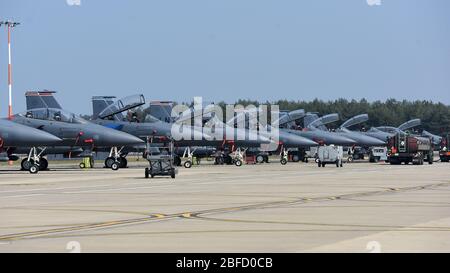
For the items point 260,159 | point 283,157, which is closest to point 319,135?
point 260,159

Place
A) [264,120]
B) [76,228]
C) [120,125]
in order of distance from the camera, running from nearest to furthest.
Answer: [76,228]
[120,125]
[264,120]

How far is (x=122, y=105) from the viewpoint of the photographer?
5600 cm

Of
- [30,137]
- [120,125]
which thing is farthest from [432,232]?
[120,125]

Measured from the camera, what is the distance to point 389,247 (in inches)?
481

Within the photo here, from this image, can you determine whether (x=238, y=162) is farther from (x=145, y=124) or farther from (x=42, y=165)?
(x=42, y=165)

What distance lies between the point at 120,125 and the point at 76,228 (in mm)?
43041

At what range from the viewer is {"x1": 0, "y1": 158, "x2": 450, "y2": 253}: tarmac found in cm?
1272

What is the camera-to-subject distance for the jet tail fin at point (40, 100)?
54750mm

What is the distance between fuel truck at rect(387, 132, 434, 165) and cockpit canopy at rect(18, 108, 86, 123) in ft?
91.4

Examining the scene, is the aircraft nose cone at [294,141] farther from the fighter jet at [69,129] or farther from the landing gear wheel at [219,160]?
the fighter jet at [69,129]

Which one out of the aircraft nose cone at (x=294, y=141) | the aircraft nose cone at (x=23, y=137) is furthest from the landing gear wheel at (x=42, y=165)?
the aircraft nose cone at (x=294, y=141)
